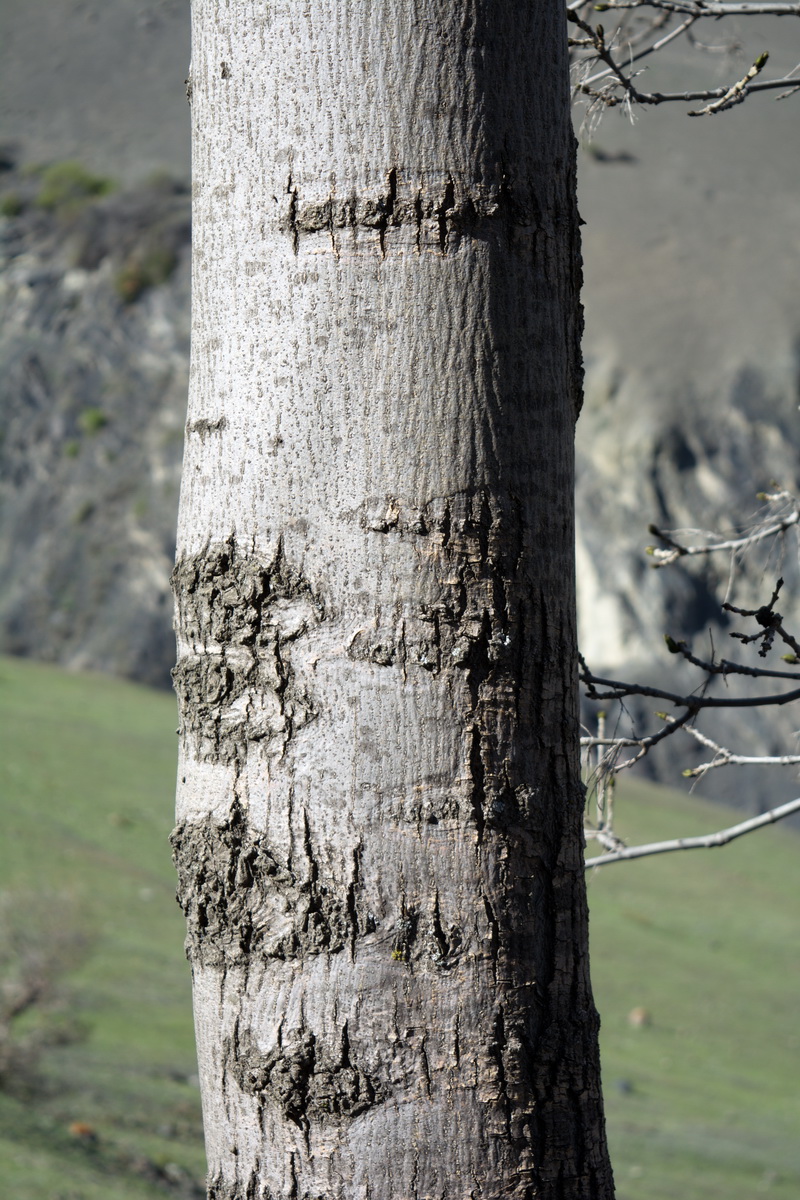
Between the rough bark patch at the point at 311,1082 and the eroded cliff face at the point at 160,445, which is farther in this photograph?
the eroded cliff face at the point at 160,445

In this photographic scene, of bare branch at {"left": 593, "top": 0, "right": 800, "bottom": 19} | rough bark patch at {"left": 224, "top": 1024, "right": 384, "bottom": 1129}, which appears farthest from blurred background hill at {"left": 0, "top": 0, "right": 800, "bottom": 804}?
rough bark patch at {"left": 224, "top": 1024, "right": 384, "bottom": 1129}

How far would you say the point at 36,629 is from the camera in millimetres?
14203

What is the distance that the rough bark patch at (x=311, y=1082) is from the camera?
827mm

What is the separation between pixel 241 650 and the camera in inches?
35.2

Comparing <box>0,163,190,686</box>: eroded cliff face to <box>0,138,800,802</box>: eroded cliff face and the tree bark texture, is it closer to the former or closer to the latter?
<box>0,138,800,802</box>: eroded cliff face

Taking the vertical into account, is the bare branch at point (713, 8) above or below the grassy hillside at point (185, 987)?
above

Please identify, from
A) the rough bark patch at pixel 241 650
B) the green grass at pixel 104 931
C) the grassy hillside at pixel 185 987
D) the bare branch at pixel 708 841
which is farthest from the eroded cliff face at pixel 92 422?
the rough bark patch at pixel 241 650

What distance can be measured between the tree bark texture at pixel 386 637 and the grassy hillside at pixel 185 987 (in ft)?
10.9

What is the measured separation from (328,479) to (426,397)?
4.0 inches

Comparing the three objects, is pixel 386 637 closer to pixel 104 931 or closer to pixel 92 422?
pixel 104 931

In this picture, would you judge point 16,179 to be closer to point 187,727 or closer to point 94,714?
point 94,714

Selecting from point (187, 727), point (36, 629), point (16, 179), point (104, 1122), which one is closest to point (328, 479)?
point (187, 727)

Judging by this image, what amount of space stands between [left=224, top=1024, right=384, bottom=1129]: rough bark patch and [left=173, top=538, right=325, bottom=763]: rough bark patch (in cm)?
23

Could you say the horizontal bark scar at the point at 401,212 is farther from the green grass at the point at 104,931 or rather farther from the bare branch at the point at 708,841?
the green grass at the point at 104,931
